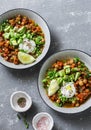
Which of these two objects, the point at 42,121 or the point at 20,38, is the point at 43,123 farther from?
the point at 20,38

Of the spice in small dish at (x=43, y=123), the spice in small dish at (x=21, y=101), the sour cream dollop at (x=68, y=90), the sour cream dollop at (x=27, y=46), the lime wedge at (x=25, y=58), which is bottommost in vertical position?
the spice in small dish at (x=43, y=123)

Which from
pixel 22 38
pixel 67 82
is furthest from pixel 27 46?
pixel 67 82

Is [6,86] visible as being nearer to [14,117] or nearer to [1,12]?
[14,117]

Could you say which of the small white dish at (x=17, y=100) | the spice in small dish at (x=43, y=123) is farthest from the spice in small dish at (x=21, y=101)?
the spice in small dish at (x=43, y=123)

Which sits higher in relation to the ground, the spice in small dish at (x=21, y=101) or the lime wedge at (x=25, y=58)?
the lime wedge at (x=25, y=58)

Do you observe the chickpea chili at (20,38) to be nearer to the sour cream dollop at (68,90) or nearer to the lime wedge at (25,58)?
the lime wedge at (25,58)

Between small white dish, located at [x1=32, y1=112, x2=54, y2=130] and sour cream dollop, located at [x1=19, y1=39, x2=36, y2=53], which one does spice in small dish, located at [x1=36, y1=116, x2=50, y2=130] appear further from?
sour cream dollop, located at [x1=19, y1=39, x2=36, y2=53]

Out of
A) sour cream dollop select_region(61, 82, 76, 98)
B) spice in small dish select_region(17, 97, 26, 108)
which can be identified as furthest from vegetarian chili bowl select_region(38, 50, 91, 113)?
spice in small dish select_region(17, 97, 26, 108)
